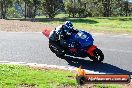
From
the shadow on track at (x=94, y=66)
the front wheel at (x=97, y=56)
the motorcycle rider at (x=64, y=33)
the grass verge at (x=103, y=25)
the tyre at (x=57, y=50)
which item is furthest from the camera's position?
the grass verge at (x=103, y=25)

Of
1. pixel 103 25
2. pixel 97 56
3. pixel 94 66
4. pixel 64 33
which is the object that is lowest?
pixel 103 25

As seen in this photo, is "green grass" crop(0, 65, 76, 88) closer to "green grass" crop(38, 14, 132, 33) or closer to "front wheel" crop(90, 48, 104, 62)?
"front wheel" crop(90, 48, 104, 62)

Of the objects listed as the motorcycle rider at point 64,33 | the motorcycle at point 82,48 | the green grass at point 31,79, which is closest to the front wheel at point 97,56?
the motorcycle at point 82,48

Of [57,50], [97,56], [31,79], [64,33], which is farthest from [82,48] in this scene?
[31,79]

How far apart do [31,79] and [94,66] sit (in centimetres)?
324

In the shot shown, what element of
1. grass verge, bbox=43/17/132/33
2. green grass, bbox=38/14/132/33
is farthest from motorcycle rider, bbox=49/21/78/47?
green grass, bbox=38/14/132/33

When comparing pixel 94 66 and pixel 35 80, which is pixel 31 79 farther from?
pixel 94 66

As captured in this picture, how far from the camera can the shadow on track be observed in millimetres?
10164

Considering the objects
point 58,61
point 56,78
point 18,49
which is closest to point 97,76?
point 56,78

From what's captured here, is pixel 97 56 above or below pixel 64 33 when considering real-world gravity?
below

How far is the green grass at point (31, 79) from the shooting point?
300 inches

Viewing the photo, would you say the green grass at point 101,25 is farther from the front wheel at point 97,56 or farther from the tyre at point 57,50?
the front wheel at point 97,56

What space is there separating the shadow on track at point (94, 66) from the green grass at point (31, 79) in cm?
176

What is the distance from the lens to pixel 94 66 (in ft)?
35.8
